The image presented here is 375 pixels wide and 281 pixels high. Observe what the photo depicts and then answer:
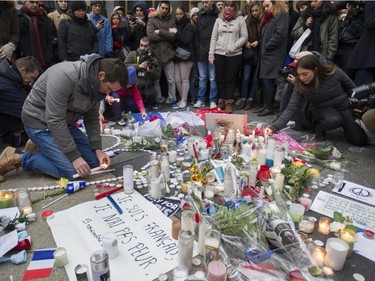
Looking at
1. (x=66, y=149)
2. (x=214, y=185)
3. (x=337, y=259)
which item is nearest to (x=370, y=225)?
(x=337, y=259)

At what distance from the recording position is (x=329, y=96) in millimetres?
3318

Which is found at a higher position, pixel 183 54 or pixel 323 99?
pixel 183 54

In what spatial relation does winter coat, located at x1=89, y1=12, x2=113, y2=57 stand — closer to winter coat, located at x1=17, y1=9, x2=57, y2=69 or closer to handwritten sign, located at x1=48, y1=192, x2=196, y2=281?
winter coat, located at x1=17, y1=9, x2=57, y2=69

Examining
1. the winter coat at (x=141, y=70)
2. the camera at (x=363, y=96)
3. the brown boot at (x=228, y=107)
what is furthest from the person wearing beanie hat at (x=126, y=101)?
the camera at (x=363, y=96)

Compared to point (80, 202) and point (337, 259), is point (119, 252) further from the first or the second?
point (337, 259)

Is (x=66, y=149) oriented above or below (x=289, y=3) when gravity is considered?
below

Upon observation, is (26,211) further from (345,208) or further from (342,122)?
(342,122)

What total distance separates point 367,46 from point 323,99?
2.94 feet

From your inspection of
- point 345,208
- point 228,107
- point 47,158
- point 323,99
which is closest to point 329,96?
point 323,99

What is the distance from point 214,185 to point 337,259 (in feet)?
3.27

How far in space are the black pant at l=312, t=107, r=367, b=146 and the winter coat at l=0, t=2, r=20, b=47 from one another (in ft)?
12.8

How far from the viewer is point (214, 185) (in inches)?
91.2

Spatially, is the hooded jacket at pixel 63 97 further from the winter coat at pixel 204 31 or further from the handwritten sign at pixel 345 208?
the winter coat at pixel 204 31

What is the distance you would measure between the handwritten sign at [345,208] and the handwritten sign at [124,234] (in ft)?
3.62
